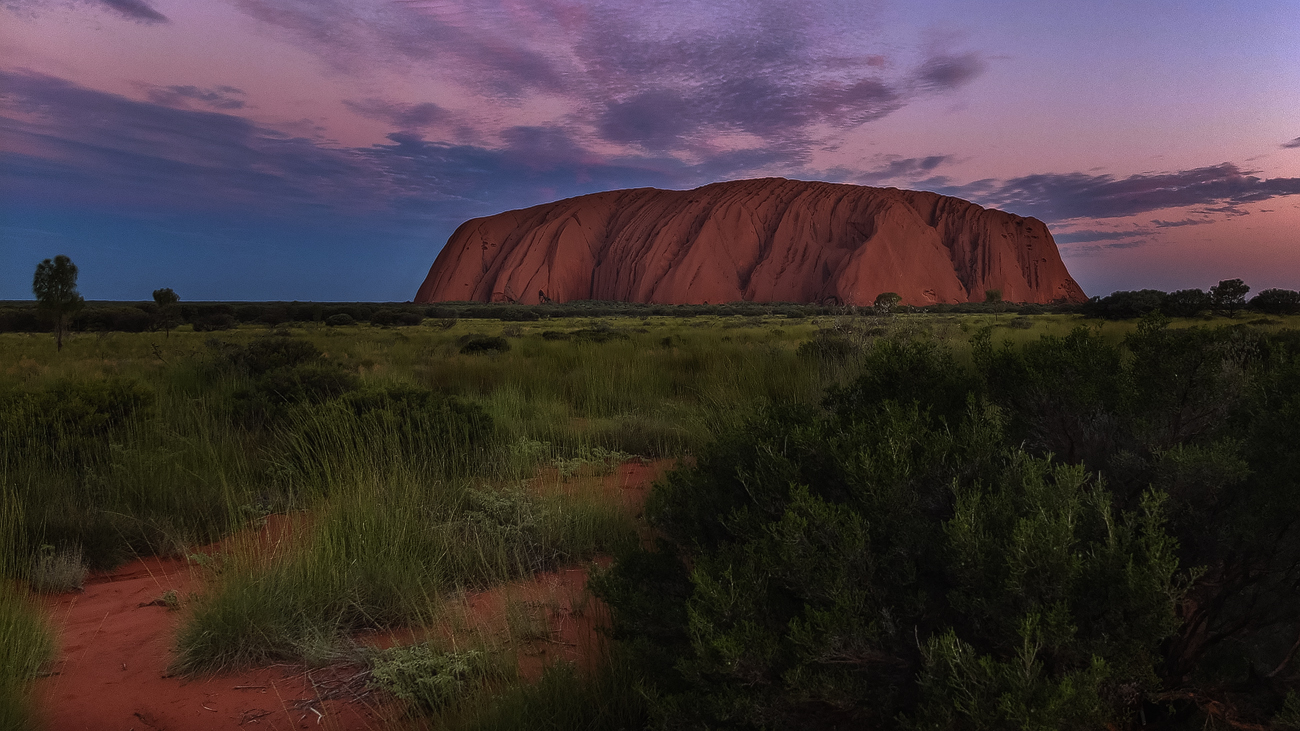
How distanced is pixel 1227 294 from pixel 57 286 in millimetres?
38319

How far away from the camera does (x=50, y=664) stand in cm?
283

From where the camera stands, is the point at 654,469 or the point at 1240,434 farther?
the point at 654,469

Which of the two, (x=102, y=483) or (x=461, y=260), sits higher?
(x=461, y=260)

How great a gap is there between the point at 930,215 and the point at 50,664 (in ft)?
341

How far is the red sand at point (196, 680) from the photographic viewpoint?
2.48 metres

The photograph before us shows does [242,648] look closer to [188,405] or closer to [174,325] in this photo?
[188,405]

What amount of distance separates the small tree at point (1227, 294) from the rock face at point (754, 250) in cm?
4957

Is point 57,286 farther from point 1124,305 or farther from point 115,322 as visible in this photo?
point 1124,305

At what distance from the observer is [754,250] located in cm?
8519

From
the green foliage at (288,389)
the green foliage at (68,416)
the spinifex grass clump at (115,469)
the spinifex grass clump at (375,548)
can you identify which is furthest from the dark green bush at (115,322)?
the spinifex grass clump at (375,548)

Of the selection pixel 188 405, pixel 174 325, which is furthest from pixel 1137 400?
pixel 174 325

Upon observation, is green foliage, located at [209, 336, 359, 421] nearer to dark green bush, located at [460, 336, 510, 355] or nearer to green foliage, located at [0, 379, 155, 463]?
green foliage, located at [0, 379, 155, 463]

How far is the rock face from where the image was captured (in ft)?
262

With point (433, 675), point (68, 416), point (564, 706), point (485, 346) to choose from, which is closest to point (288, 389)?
point (68, 416)
